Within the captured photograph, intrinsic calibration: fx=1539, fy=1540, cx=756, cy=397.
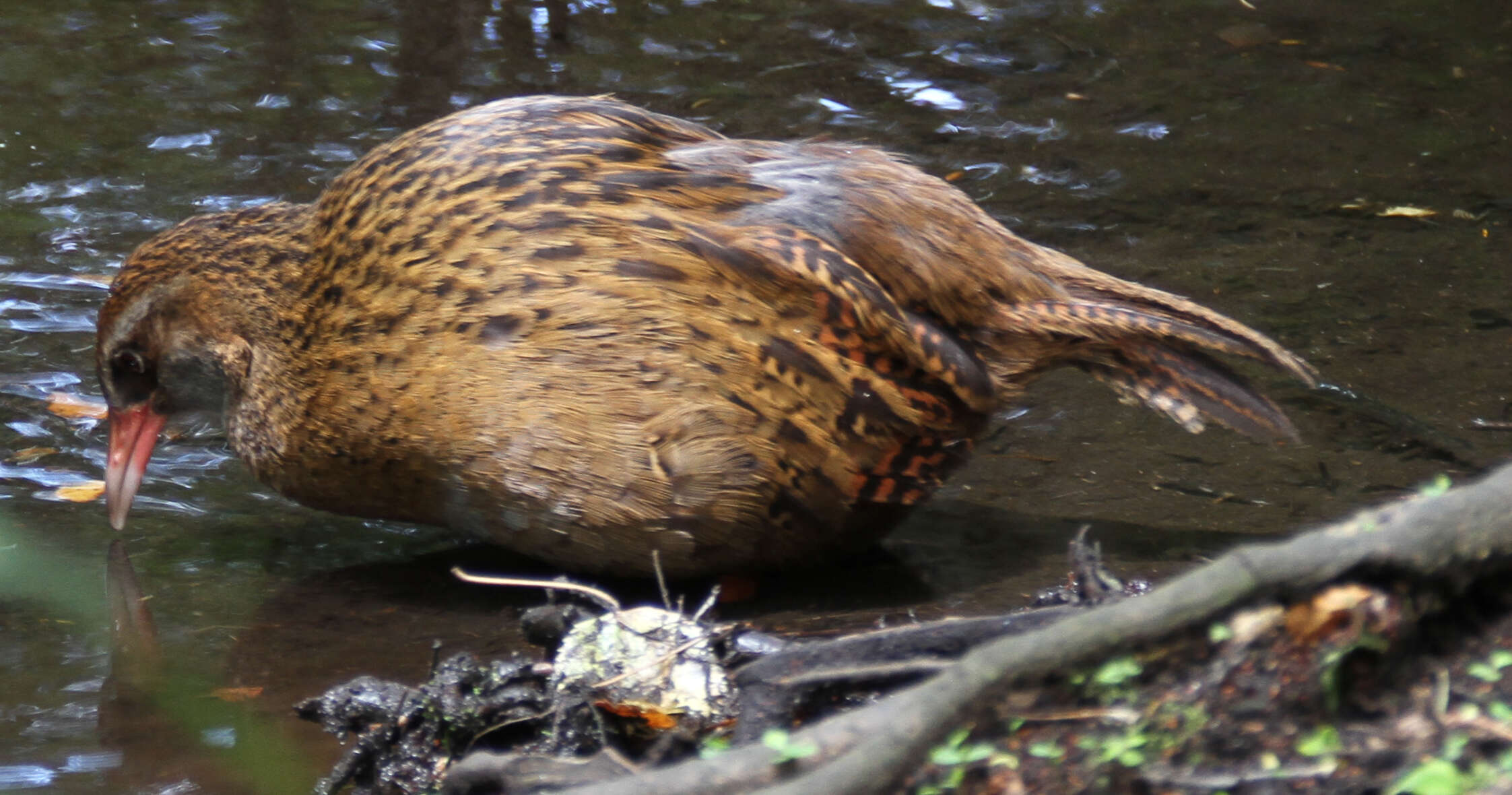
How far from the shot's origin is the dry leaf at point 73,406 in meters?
5.09

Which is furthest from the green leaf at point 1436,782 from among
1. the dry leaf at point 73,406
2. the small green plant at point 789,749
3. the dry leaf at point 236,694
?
the dry leaf at point 73,406

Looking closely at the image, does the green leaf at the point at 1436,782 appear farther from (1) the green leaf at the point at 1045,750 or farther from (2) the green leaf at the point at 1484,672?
(1) the green leaf at the point at 1045,750

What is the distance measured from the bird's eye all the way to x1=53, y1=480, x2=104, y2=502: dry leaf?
1.28 ft

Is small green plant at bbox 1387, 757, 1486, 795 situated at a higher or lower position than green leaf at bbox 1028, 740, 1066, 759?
higher

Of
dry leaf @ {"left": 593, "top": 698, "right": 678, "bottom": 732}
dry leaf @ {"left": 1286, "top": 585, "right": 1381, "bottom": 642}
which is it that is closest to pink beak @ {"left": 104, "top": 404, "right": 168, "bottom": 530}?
dry leaf @ {"left": 593, "top": 698, "right": 678, "bottom": 732}

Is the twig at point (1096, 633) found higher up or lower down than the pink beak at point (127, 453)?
higher up

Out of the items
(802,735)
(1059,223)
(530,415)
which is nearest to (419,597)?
(530,415)

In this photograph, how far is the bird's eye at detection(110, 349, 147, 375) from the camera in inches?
183

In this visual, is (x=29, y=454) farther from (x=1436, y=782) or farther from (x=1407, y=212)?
(x=1407, y=212)

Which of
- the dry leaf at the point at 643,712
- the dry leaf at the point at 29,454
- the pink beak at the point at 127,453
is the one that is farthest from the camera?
the dry leaf at the point at 29,454

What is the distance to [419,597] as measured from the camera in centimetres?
421

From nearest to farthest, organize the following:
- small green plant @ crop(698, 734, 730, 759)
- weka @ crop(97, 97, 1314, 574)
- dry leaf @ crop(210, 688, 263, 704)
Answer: small green plant @ crop(698, 734, 730, 759) < dry leaf @ crop(210, 688, 263, 704) < weka @ crop(97, 97, 1314, 574)

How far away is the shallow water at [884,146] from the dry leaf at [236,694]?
0.07ft

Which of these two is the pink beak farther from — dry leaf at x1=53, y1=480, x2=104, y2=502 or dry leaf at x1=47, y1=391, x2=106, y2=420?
dry leaf at x1=47, y1=391, x2=106, y2=420
